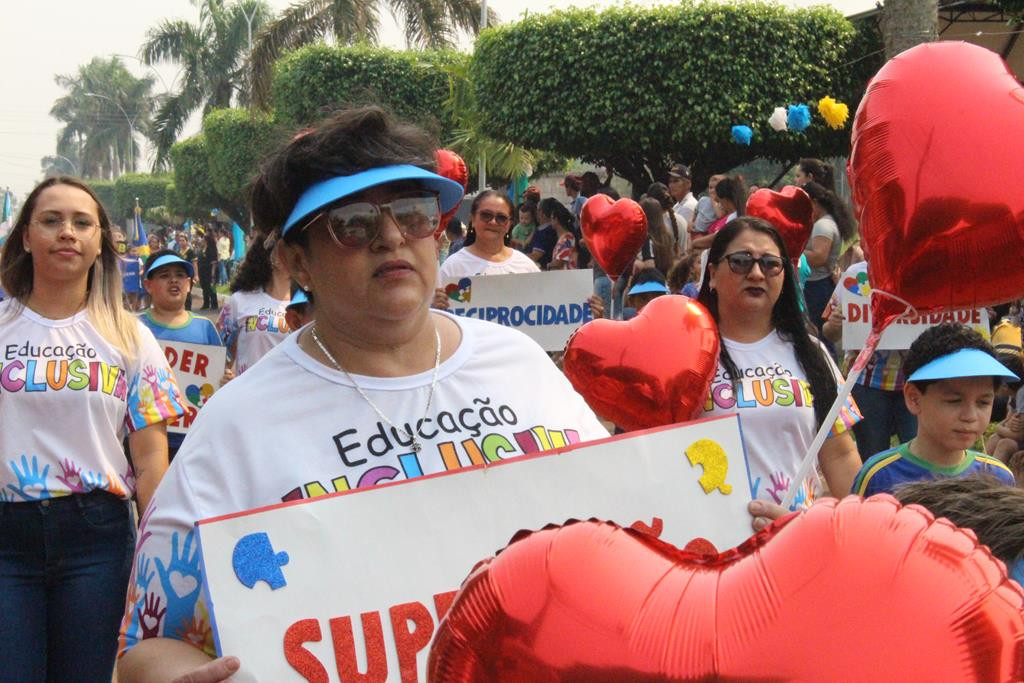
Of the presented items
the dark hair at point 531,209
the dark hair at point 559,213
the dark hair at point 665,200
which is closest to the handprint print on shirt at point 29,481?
the dark hair at point 665,200

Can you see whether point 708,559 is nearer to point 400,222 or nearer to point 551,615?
point 551,615

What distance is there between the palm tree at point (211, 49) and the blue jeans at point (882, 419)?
173 ft

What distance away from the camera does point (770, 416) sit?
3979 mm

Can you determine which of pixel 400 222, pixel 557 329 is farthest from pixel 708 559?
pixel 557 329

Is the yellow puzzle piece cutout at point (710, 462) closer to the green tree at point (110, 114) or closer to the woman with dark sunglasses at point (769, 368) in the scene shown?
the woman with dark sunglasses at point (769, 368)

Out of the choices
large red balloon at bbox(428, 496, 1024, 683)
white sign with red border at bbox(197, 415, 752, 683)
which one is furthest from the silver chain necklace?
large red balloon at bbox(428, 496, 1024, 683)

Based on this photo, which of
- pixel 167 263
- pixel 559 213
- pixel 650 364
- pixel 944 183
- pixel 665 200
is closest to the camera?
pixel 944 183

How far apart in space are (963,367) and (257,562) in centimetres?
281

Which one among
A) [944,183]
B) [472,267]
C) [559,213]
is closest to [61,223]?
[944,183]

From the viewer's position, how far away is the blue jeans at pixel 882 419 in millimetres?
6707

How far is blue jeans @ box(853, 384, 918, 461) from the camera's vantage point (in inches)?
264

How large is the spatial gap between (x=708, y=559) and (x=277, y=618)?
0.81 meters

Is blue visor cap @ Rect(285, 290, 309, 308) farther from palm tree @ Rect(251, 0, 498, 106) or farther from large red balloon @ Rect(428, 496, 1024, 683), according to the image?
palm tree @ Rect(251, 0, 498, 106)

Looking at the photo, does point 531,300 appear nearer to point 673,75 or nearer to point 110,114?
point 673,75
